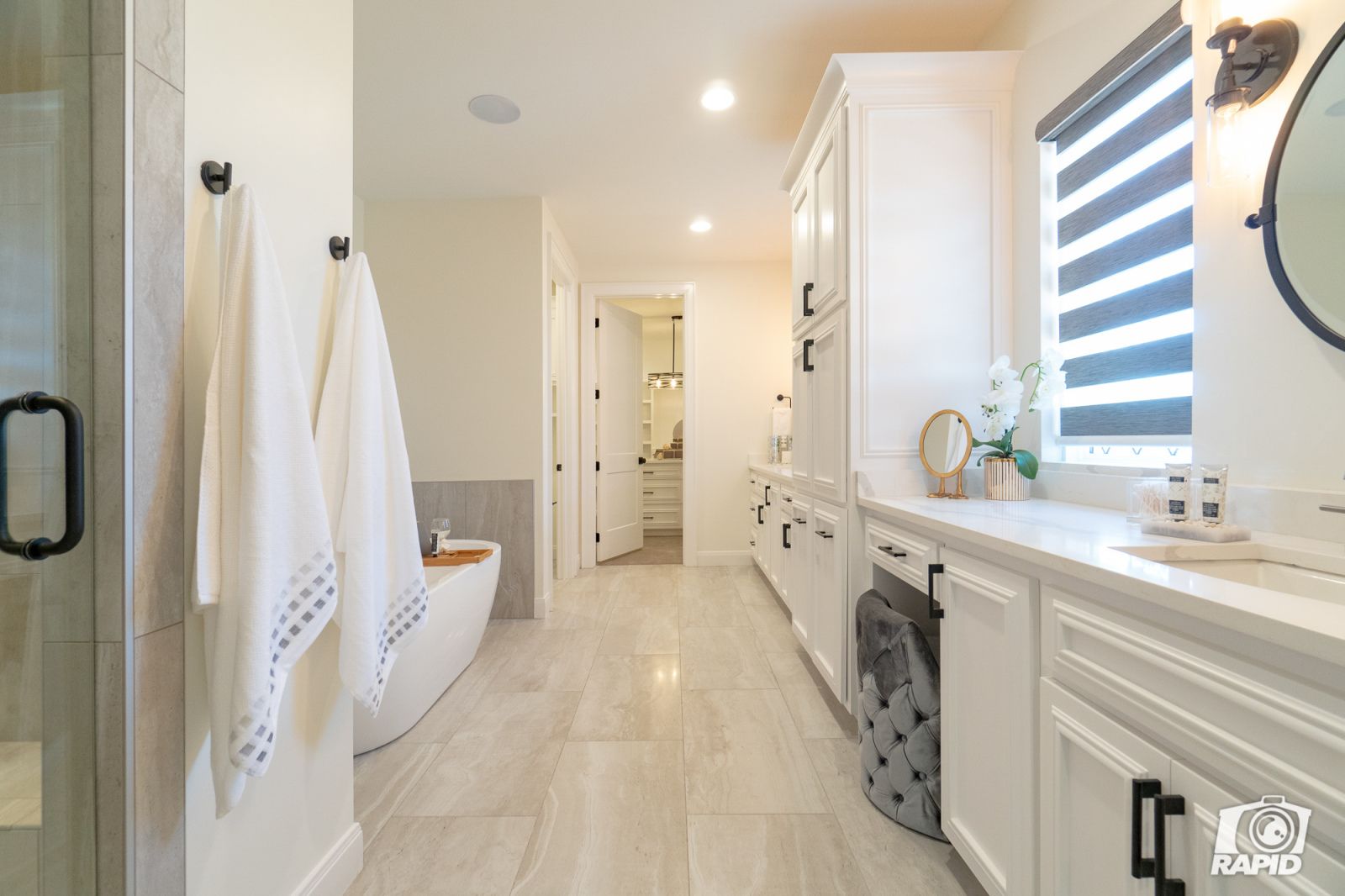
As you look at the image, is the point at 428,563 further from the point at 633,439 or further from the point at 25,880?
the point at 633,439

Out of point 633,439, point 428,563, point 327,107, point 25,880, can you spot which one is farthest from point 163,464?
point 633,439

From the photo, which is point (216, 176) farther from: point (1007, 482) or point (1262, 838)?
point (1007, 482)

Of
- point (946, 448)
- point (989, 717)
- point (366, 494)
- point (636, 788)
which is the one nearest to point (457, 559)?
point (636, 788)

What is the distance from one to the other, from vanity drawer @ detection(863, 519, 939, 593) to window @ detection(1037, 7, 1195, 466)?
626mm

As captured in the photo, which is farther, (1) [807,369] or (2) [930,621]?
(1) [807,369]

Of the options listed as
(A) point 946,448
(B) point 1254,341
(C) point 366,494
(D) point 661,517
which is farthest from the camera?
(D) point 661,517

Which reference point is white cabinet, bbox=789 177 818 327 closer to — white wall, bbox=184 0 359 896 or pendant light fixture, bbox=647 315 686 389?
white wall, bbox=184 0 359 896

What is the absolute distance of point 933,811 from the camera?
1500 mm

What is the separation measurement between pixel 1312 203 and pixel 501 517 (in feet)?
11.5

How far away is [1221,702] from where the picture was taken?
66cm

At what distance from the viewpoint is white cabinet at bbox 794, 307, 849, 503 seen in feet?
6.71

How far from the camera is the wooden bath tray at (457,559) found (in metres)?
2.63

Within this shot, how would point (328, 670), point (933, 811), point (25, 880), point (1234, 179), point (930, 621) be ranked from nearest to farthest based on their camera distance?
1. point (25, 880)
2. point (1234, 179)
3. point (328, 670)
4. point (933, 811)
5. point (930, 621)

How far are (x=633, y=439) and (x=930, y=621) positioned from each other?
3.86 m
